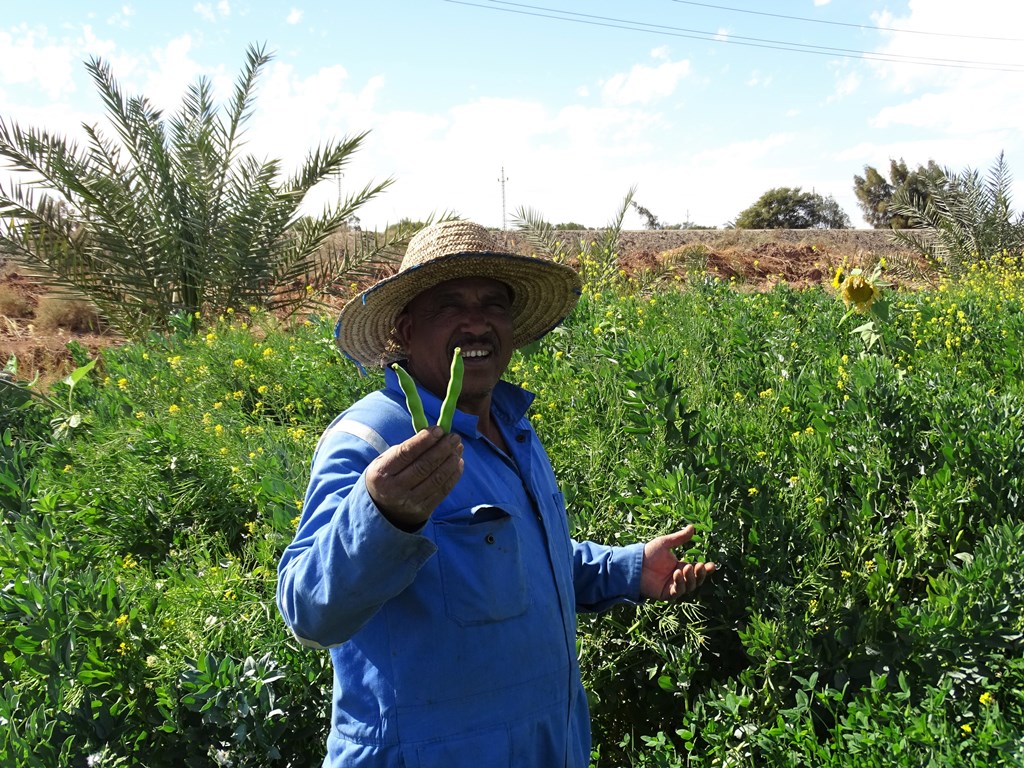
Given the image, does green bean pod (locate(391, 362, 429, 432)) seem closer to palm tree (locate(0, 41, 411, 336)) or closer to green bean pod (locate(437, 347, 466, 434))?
green bean pod (locate(437, 347, 466, 434))

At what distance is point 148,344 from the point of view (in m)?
7.04

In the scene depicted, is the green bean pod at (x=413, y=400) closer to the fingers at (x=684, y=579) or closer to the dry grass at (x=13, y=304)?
the fingers at (x=684, y=579)

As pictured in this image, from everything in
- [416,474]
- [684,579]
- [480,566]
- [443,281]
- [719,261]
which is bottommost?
[684,579]

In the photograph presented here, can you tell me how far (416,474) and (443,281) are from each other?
0.77m

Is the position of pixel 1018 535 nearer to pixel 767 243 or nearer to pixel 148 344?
pixel 148 344

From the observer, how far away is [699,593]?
2771mm

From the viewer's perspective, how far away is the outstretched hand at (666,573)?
215 cm

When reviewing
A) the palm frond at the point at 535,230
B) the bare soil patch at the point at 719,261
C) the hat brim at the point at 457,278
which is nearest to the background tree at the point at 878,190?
the bare soil patch at the point at 719,261

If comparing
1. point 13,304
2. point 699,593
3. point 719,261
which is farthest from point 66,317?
point 699,593

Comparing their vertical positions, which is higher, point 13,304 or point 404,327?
point 13,304

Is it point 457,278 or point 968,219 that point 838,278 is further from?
point 968,219

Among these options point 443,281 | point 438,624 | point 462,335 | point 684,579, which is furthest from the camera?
point 684,579

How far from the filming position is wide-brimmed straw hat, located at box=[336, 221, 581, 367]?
1.92 m

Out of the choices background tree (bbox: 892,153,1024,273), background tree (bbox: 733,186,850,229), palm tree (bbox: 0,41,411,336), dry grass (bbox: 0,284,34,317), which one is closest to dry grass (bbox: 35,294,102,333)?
dry grass (bbox: 0,284,34,317)
